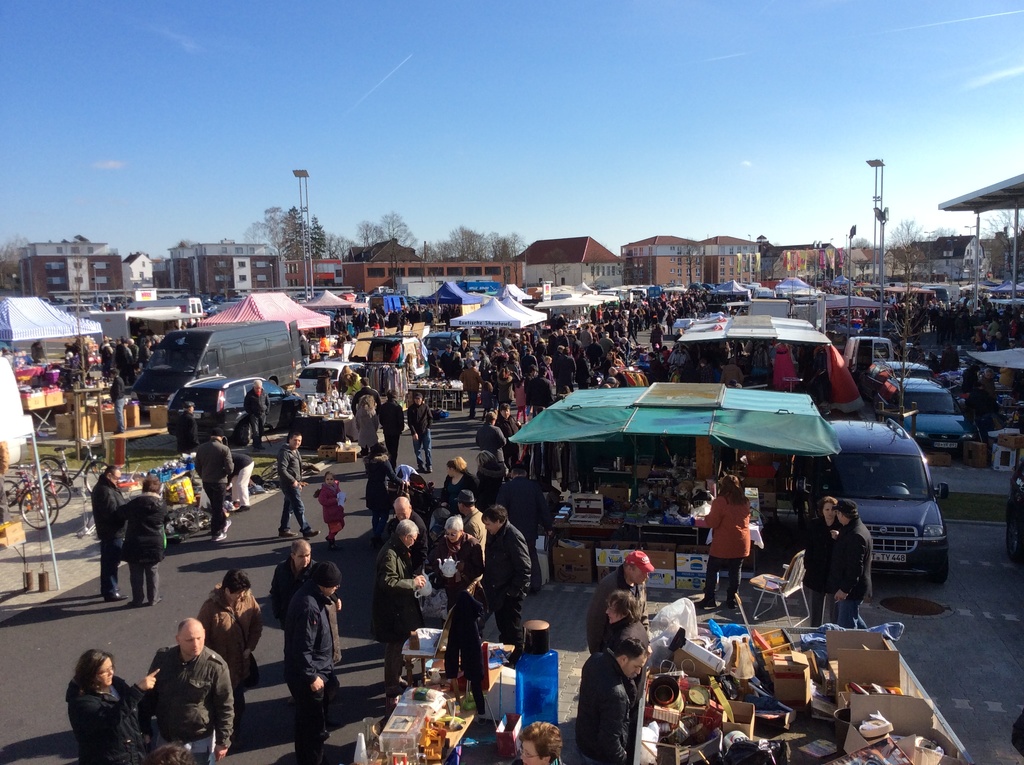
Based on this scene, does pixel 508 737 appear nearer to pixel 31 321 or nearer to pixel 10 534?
pixel 10 534

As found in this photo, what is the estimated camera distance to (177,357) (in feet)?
64.7

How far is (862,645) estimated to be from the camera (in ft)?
20.6

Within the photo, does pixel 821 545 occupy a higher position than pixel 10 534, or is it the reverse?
pixel 821 545

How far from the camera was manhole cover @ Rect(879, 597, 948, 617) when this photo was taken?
27.6 feet

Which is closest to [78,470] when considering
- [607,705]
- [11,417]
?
[11,417]

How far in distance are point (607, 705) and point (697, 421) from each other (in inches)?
214

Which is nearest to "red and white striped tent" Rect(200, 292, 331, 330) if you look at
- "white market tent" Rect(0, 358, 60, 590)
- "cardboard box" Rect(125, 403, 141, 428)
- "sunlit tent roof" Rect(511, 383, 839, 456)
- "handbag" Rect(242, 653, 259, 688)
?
"cardboard box" Rect(125, 403, 141, 428)

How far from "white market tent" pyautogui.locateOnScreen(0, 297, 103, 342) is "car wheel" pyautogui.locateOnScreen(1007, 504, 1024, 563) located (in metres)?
18.5

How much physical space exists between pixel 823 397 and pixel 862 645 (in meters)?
14.5

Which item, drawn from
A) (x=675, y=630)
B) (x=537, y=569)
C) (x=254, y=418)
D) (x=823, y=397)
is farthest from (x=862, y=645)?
(x=823, y=397)

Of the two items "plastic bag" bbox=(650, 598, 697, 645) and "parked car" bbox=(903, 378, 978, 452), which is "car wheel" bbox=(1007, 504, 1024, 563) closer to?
"parked car" bbox=(903, 378, 978, 452)

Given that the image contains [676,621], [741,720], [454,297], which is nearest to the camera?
[741,720]

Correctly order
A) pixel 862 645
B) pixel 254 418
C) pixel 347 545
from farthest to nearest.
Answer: pixel 254 418, pixel 347 545, pixel 862 645

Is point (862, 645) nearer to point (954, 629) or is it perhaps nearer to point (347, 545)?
point (954, 629)
